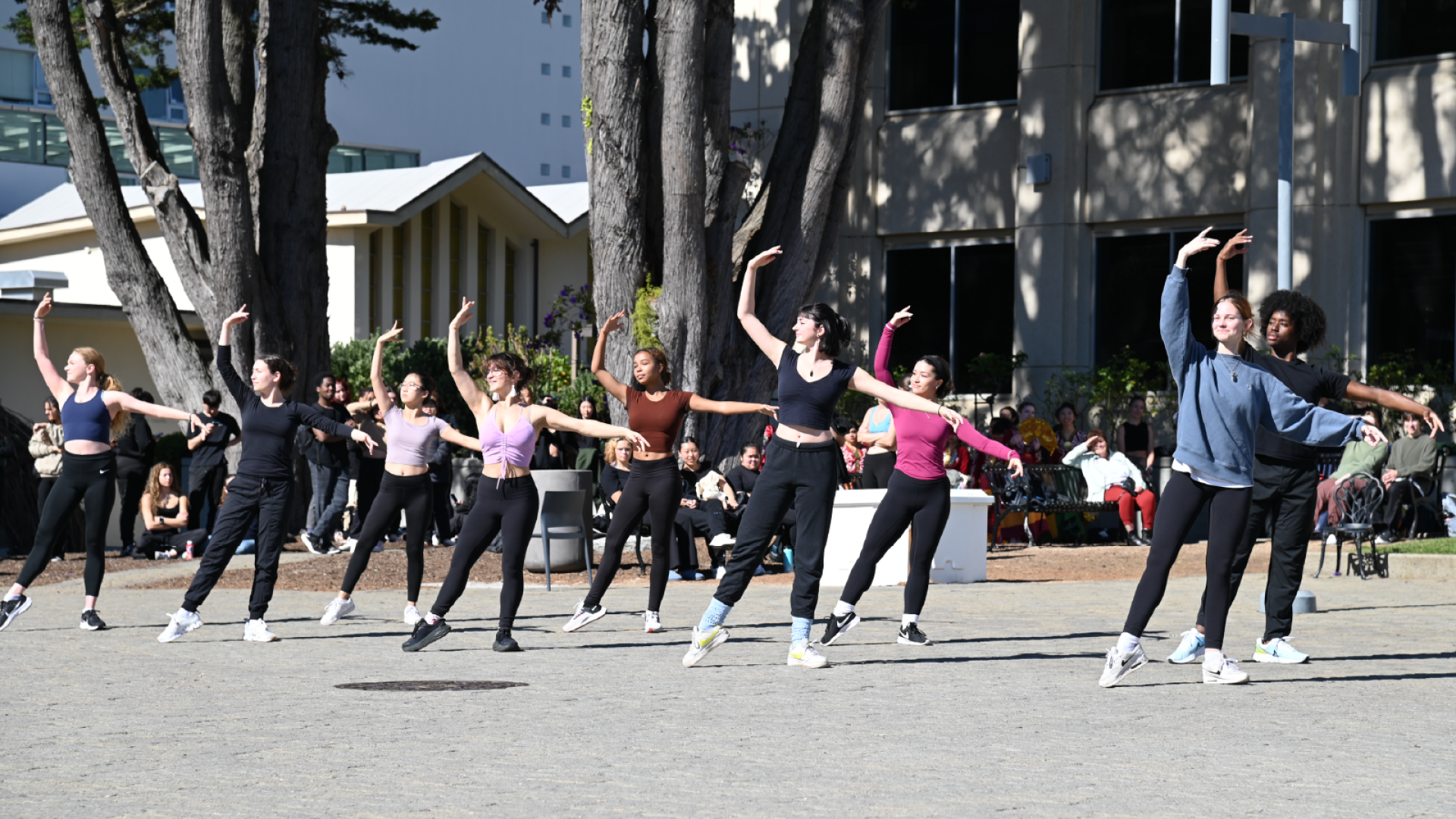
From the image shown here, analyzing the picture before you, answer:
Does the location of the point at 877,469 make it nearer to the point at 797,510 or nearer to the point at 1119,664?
the point at 797,510

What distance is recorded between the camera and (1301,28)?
14.0 metres

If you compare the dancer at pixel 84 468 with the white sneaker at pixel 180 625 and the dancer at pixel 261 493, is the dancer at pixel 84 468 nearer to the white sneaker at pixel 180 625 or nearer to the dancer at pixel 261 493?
the dancer at pixel 261 493

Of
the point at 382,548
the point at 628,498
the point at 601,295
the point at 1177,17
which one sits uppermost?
the point at 1177,17

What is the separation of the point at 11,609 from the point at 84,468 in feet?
3.43

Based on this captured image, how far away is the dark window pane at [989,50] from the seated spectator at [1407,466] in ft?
28.2

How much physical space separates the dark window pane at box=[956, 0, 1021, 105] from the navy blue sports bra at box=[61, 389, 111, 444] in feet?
54.8

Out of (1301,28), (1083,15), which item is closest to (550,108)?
(1083,15)

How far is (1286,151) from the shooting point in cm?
1380

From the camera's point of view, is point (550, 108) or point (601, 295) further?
point (550, 108)

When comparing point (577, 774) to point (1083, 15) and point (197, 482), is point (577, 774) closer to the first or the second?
point (197, 482)

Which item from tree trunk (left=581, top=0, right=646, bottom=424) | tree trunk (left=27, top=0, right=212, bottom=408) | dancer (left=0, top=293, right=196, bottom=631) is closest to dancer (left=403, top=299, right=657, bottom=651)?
dancer (left=0, top=293, right=196, bottom=631)

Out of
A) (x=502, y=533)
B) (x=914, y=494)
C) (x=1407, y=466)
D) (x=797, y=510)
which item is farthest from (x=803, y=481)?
(x=1407, y=466)

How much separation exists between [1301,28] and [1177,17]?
1105 cm

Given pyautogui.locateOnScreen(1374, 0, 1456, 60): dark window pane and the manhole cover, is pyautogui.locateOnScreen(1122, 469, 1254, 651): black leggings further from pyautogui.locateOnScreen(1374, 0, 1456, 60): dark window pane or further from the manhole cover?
pyautogui.locateOnScreen(1374, 0, 1456, 60): dark window pane
